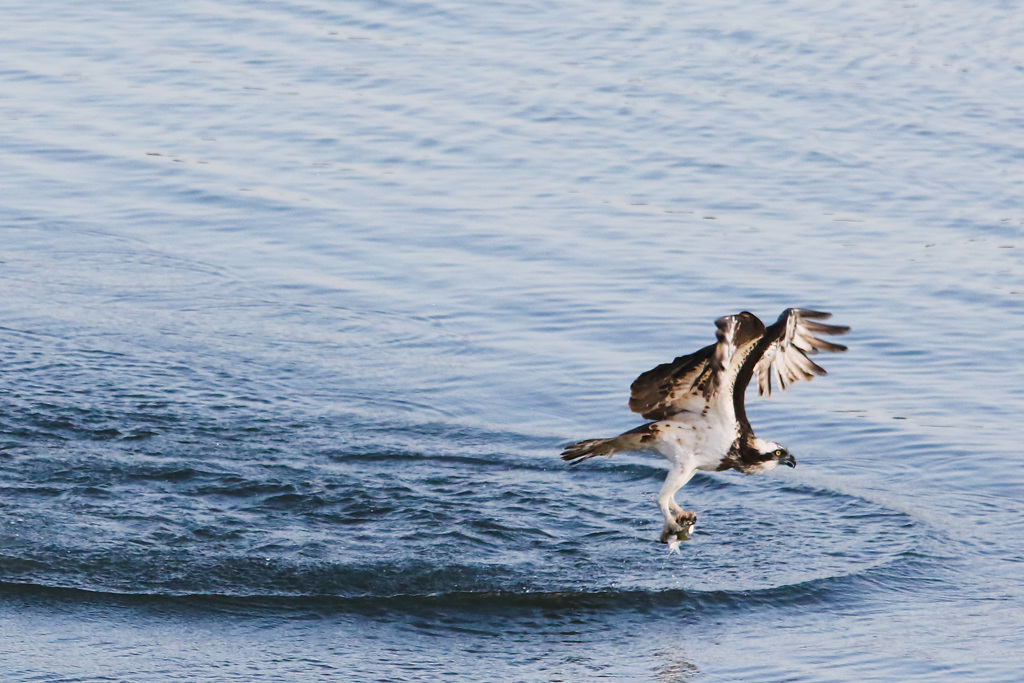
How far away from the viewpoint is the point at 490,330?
12414mm

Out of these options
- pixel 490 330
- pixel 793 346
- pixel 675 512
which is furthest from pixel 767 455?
pixel 490 330

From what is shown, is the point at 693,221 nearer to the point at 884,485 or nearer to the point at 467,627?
the point at 884,485

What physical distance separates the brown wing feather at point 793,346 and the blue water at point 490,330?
122cm

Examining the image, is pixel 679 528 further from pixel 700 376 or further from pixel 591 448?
pixel 700 376

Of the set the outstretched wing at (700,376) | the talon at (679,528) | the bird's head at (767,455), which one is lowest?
the talon at (679,528)

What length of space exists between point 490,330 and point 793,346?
4.73m

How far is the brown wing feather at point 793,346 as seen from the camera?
24.2ft

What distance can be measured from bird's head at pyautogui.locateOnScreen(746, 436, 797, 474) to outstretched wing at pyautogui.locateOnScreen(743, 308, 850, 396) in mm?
261

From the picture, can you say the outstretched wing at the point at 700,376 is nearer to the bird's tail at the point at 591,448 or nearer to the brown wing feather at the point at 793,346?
the brown wing feather at the point at 793,346

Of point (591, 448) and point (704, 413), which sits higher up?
point (704, 413)

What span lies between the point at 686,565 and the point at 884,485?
1.99 m

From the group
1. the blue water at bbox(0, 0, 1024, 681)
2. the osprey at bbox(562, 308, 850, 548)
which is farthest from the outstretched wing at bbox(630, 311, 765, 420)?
the blue water at bbox(0, 0, 1024, 681)

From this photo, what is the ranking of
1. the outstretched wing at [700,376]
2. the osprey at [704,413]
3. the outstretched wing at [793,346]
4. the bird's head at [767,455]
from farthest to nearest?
the bird's head at [767,455] → the osprey at [704,413] → the outstretched wing at [793,346] → the outstretched wing at [700,376]

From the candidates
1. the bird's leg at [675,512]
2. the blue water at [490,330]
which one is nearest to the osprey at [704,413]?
the bird's leg at [675,512]
